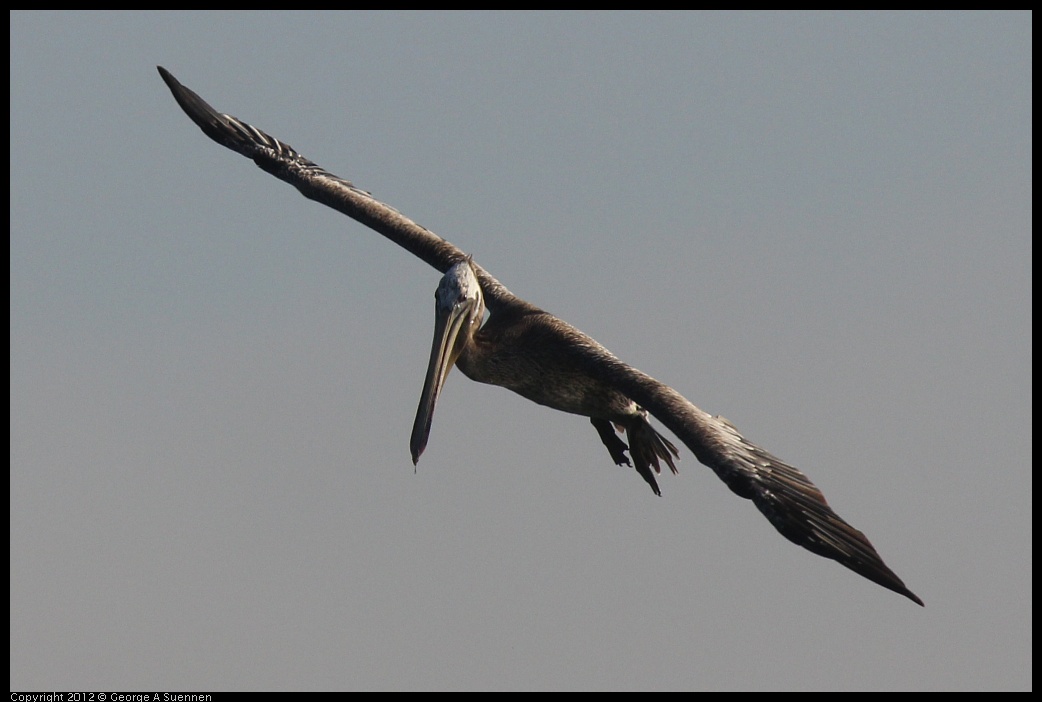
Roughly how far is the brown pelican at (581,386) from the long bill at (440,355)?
0.04 ft

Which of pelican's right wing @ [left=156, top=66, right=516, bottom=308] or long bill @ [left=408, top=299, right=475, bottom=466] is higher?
pelican's right wing @ [left=156, top=66, right=516, bottom=308]

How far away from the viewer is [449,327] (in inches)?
675

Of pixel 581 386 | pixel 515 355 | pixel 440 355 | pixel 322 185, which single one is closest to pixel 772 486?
pixel 581 386

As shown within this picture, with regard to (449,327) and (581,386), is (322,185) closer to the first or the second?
(449,327)

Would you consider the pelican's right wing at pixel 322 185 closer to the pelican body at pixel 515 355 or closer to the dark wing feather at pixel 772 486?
the pelican body at pixel 515 355

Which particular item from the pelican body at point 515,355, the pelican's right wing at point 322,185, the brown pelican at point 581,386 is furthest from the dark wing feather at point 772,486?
the pelican's right wing at point 322,185

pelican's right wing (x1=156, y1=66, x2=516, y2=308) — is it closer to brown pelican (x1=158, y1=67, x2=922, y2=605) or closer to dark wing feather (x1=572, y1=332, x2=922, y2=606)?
brown pelican (x1=158, y1=67, x2=922, y2=605)

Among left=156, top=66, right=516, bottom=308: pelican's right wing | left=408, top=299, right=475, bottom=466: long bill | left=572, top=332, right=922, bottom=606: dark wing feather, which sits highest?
left=156, top=66, right=516, bottom=308: pelican's right wing

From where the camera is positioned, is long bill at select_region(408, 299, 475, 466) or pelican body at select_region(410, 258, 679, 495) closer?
long bill at select_region(408, 299, 475, 466)

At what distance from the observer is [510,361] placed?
1752 centimetres

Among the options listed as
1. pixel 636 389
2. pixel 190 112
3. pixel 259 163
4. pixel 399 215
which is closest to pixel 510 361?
pixel 636 389

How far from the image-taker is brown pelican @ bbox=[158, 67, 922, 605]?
14172 millimetres

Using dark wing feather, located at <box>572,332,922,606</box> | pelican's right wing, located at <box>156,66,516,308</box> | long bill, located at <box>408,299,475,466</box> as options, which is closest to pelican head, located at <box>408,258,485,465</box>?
long bill, located at <box>408,299,475,466</box>

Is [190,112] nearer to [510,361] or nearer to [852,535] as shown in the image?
[510,361]
